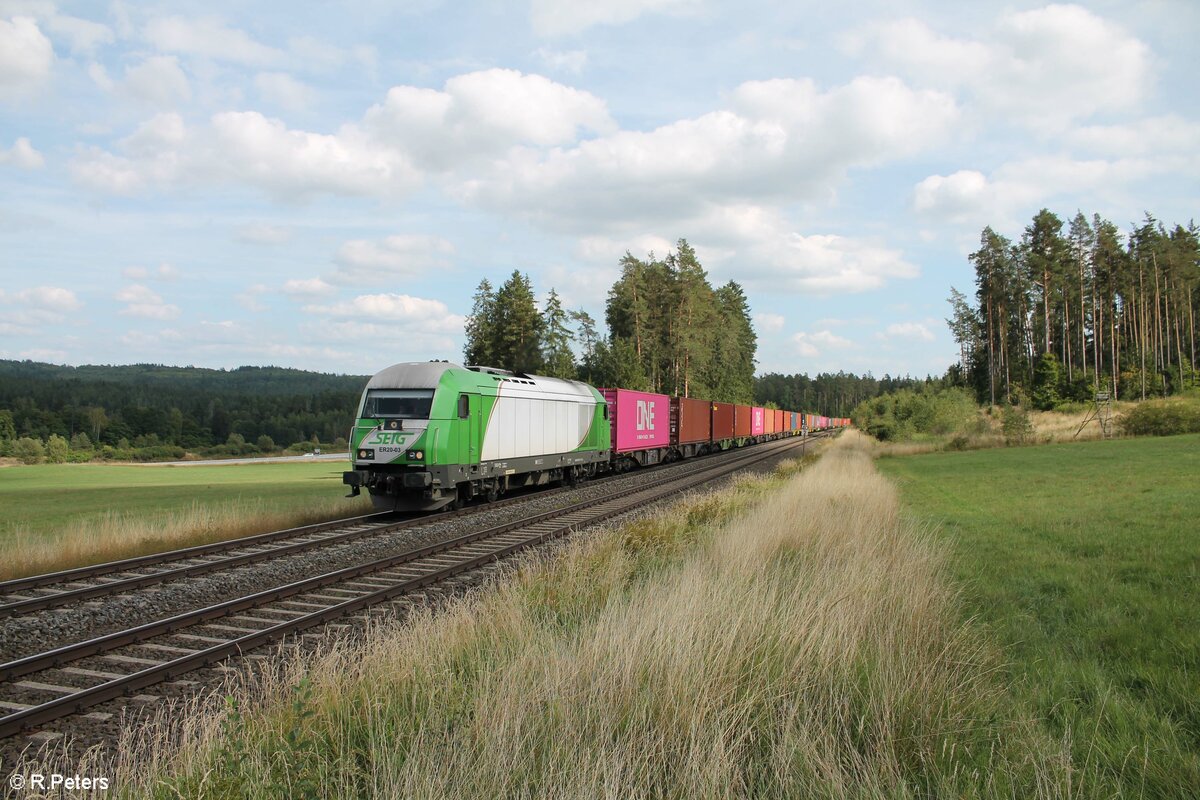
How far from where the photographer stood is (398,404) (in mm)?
17406

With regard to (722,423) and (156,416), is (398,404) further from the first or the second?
(156,416)

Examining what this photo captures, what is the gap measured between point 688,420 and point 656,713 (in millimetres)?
35130

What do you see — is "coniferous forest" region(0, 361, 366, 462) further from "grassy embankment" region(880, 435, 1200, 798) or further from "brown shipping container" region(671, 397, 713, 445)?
"grassy embankment" region(880, 435, 1200, 798)

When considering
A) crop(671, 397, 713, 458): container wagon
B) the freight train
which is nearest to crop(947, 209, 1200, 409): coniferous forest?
crop(671, 397, 713, 458): container wagon

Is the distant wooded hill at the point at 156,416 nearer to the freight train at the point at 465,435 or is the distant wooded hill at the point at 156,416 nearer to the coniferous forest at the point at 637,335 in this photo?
the coniferous forest at the point at 637,335

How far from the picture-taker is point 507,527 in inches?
602

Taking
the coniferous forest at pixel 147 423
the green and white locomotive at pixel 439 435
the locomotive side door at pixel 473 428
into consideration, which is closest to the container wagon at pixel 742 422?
the green and white locomotive at pixel 439 435

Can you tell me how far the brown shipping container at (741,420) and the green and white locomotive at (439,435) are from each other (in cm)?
3245

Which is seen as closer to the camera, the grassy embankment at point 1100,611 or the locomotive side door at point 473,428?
the grassy embankment at point 1100,611

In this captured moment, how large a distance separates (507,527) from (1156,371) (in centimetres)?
7508

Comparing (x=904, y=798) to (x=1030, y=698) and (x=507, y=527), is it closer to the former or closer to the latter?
(x=1030, y=698)

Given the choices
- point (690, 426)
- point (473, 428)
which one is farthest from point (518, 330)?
point (473, 428)

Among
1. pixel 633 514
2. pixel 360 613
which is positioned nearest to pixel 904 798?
pixel 360 613

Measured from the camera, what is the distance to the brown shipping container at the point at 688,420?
37.8m
